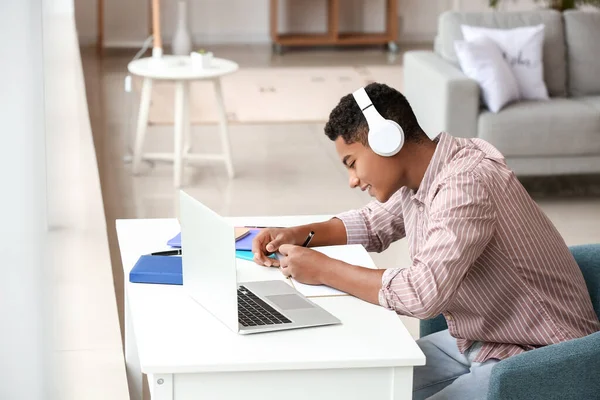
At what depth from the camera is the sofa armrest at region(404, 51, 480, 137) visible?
4.73 m

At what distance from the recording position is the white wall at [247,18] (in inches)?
355

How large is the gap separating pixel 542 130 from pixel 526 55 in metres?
0.48

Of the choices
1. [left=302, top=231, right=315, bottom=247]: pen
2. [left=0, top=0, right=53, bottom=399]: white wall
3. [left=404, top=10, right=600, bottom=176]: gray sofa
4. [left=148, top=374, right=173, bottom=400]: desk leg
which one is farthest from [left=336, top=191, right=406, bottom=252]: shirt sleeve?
[left=404, top=10, right=600, bottom=176]: gray sofa

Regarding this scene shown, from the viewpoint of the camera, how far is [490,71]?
189 inches

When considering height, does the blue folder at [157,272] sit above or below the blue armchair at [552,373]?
above

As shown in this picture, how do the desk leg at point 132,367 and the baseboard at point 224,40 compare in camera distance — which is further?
the baseboard at point 224,40

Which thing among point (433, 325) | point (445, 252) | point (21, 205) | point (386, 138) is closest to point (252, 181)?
point (433, 325)

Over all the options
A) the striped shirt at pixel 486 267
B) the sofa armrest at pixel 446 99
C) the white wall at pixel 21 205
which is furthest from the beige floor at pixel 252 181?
the white wall at pixel 21 205

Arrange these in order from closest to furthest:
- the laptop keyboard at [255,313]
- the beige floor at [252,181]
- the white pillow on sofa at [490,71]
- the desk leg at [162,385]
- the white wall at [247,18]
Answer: the desk leg at [162,385], the laptop keyboard at [255,313], the beige floor at [252,181], the white pillow on sofa at [490,71], the white wall at [247,18]

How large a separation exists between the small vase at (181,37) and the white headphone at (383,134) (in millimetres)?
6799

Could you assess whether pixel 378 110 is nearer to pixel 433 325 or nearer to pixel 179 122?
pixel 433 325

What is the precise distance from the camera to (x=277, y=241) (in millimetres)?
2217

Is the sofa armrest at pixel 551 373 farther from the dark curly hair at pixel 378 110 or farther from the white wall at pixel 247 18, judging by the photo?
the white wall at pixel 247 18

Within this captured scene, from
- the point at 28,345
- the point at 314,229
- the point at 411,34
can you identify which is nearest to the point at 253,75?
the point at 411,34
